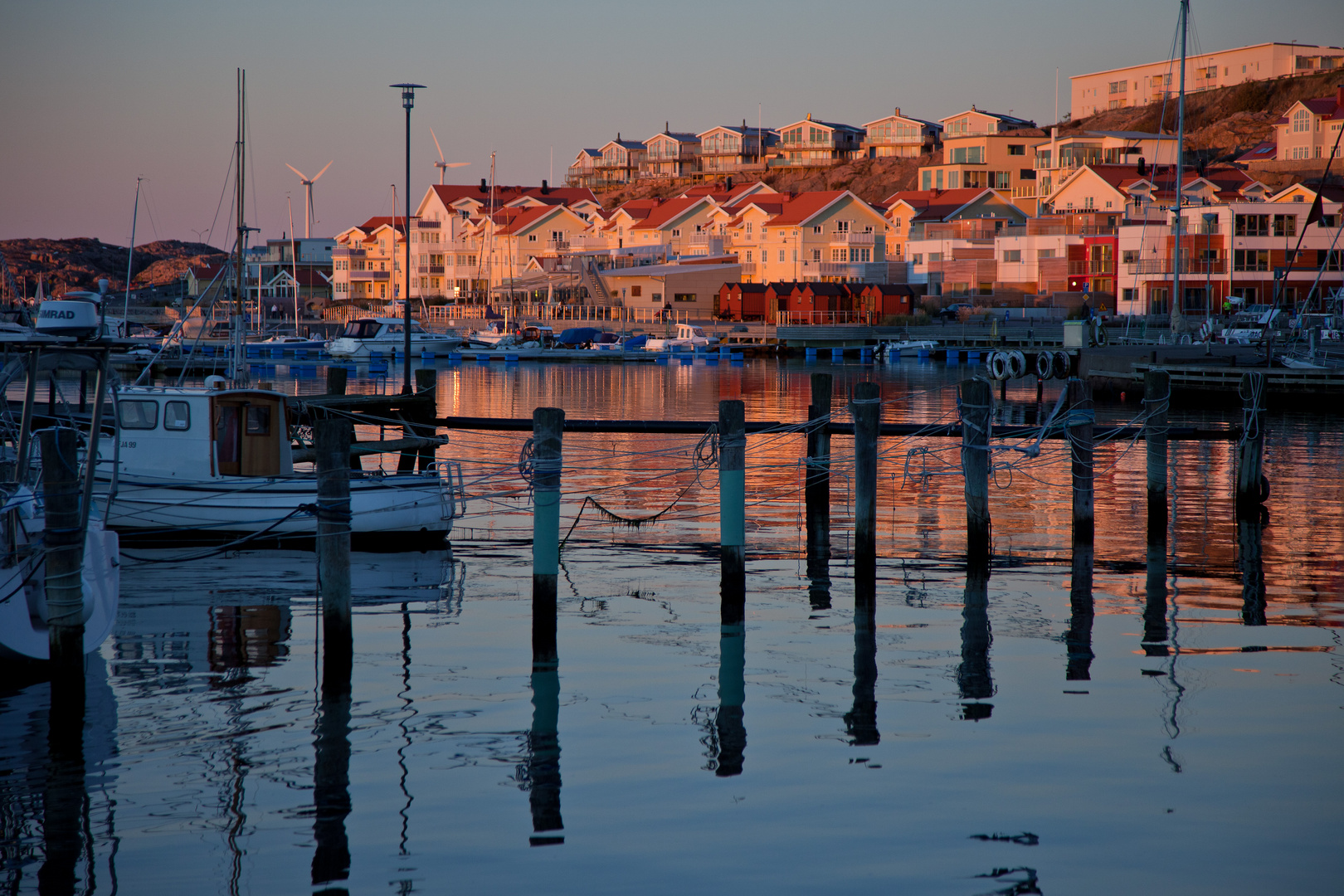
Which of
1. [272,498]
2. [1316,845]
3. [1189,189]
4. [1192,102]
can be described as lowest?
[1316,845]

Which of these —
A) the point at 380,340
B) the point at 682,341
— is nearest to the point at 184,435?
the point at 380,340

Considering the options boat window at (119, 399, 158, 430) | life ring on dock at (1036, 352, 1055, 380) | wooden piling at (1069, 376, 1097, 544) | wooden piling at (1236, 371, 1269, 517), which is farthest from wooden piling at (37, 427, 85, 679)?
life ring on dock at (1036, 352, 1055, 380)

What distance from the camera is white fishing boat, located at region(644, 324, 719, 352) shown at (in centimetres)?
8194

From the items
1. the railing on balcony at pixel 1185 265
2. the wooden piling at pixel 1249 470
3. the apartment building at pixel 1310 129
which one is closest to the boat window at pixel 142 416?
the wooden piling at pixel 1249 470

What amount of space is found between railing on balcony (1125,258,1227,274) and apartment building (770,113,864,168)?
84.9 metres

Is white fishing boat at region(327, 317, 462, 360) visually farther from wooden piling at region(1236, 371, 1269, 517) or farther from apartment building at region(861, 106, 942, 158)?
apartment building at region(861, 106, 942, 158)

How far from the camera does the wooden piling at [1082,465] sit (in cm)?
1564

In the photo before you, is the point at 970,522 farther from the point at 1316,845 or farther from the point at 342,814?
the point at 342,814

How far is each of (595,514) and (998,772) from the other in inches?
520

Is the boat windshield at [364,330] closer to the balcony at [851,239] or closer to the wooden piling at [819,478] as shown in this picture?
the balcony at [851,239]

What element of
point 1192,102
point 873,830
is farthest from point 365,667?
point 1192,102

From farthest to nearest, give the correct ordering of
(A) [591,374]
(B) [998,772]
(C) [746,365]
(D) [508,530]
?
1. (C) [746,365]
2. (A) [591,374]
3. (D) [508,530]
4. (B) [998,772]

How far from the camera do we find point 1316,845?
8.27m

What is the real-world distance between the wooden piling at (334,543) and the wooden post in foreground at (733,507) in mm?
3775
